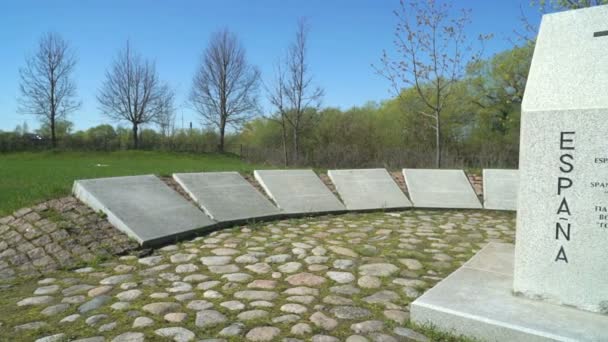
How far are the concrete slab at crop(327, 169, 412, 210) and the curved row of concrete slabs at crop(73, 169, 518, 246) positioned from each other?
0.05 ft

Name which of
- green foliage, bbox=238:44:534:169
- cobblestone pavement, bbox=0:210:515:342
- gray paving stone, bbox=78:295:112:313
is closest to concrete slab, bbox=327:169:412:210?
cobblestone pavement, bbox=0:210:515:342

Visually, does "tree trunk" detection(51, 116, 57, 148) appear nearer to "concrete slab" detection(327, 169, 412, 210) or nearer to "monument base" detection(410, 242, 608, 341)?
"concrete slab" detection(327, 169, 412, 210)

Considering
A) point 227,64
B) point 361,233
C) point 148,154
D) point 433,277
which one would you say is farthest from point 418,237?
point 227,64

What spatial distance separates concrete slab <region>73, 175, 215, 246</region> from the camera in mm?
4582

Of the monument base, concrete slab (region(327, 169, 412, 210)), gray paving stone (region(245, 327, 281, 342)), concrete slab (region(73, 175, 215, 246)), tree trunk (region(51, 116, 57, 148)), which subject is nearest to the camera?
the monument base

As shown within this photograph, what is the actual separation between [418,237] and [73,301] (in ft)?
11.2

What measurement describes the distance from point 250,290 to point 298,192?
3.77 meters

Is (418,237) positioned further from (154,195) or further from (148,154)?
(148,154)

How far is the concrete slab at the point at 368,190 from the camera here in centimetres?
683

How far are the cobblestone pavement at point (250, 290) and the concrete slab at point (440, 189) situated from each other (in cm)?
196

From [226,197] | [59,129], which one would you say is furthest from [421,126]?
[59,129]

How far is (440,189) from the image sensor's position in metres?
7.56

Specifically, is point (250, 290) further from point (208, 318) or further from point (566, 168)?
point (566, 168)

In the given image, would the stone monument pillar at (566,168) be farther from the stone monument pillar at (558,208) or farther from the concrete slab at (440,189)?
the concrete slab at (440,189)
